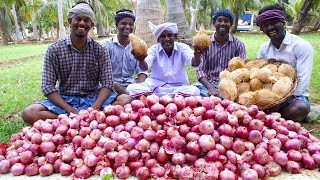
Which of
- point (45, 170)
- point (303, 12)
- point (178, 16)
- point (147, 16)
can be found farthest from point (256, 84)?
point (303, 12)

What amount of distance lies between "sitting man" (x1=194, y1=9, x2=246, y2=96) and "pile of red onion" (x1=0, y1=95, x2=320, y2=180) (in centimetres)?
179

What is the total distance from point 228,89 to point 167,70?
0.96 meters

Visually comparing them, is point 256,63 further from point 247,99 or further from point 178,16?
point 178,16

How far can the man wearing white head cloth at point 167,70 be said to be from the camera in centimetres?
426

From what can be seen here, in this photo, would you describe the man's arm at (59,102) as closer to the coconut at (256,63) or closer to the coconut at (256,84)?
the coconut at (256,84)

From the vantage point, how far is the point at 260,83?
12.6ft

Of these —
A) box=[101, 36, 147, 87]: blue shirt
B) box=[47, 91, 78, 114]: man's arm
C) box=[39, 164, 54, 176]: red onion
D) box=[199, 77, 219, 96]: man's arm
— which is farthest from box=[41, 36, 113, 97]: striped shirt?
box=[39, 164, 54, 176]: red onion

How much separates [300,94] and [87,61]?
2.48m

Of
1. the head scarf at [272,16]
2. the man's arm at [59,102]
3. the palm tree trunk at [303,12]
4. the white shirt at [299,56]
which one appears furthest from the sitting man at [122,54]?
the palm tree trunk at [303,12]

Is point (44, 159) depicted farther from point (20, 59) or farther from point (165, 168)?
point (20, 59)

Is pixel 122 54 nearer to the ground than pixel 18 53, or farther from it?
farther from it

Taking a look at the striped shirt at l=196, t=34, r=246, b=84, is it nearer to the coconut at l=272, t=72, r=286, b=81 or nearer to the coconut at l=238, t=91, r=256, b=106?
the coconut at l=272, t=72, r=286, b=81

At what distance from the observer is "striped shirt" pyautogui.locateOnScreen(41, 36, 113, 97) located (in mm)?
3811

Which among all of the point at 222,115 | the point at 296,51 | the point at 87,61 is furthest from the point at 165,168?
the point at 296,51
